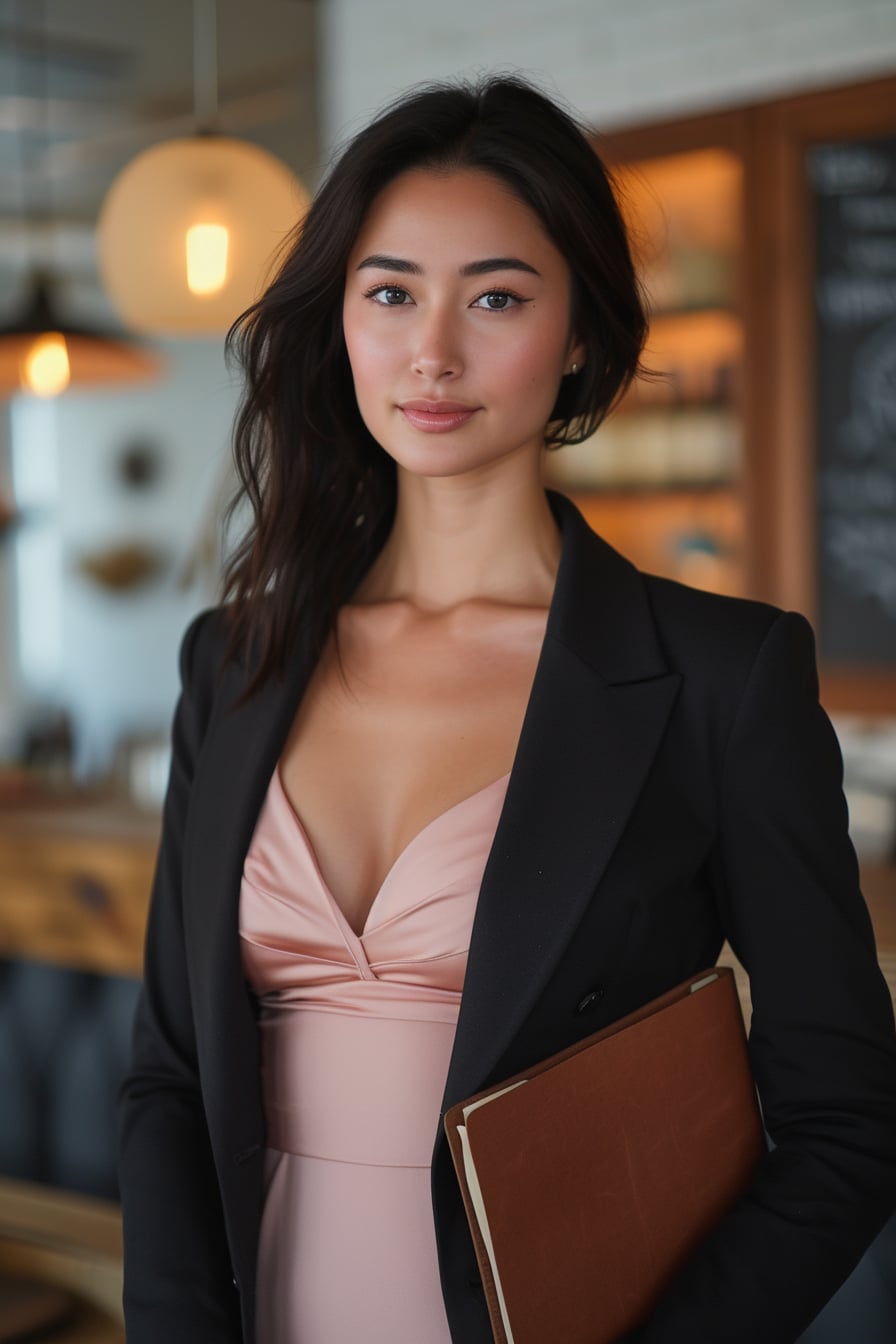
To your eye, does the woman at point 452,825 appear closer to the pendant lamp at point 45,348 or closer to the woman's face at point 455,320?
the woman's face at point 455,320

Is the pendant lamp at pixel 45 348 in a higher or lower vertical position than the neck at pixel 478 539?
higher

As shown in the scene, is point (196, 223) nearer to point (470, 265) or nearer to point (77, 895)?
point (77, 895)

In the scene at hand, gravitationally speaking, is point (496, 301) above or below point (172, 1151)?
above

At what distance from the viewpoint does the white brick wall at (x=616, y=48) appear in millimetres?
3408

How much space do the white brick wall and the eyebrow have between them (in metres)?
2.11

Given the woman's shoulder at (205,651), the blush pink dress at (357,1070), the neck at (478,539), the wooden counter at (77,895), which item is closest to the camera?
the blush pink dress at (357,1070)

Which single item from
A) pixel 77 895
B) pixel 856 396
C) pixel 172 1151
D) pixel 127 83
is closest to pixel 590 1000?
A: pixel 172 1151

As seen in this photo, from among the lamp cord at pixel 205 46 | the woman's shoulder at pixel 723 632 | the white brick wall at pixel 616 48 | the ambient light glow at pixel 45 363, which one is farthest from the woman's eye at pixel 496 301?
the lamp cord at pixel 205 46

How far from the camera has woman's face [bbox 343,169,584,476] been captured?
122 cm

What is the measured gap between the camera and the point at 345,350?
4.70 ft

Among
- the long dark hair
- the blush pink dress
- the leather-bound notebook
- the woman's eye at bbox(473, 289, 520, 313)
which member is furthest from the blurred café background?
the blush pink dress

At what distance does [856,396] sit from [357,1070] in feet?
8.68

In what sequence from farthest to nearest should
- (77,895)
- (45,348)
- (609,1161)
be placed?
(45,348)
(77,895)
(609,1161)

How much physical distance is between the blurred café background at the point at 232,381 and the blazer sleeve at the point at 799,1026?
13.3 inches
